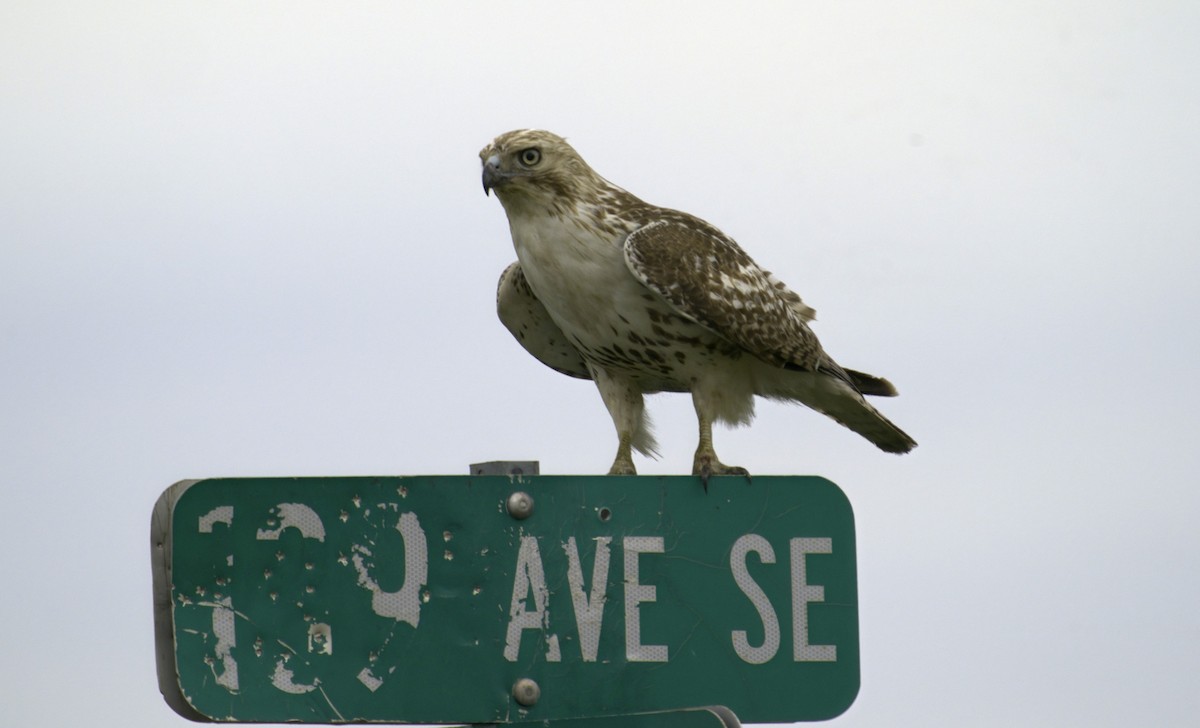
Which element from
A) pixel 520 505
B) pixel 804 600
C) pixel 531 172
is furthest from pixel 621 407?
pixel 520 505

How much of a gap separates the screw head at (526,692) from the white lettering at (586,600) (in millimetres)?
138

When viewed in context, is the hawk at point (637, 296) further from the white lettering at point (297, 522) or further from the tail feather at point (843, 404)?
the white lettering at point (297, 522)

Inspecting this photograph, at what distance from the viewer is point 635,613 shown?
3244 millimetres

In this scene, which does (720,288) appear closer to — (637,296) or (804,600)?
(637,296)

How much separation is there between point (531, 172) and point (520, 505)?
2252 mm

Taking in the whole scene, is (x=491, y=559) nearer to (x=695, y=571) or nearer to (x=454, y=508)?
(x=454, y=508)

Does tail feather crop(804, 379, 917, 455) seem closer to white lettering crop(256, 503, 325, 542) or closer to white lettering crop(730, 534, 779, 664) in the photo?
white lettering crop(730, 534, 779, 664)

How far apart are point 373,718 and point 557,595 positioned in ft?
1.55

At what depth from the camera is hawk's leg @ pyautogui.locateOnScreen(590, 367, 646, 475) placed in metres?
5.54

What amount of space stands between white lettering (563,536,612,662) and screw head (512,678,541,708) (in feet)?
0.45

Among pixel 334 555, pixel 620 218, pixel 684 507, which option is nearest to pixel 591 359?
pixel 620 218

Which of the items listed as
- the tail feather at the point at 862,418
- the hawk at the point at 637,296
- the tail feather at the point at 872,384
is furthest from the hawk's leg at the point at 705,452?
the tail feather at the point at 872,384

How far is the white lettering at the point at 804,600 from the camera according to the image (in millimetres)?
3340

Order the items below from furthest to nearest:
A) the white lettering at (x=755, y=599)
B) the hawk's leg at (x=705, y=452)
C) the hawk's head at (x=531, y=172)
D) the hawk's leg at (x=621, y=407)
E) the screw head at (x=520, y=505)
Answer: the hawk's leg at (x=621, y=407) < the hawk's head at (x=531, y=172) < the hawk's leg at (x=705, y=452) < the white lettering at (x=755, y=599) < the screw head at (x=520, y=505)
